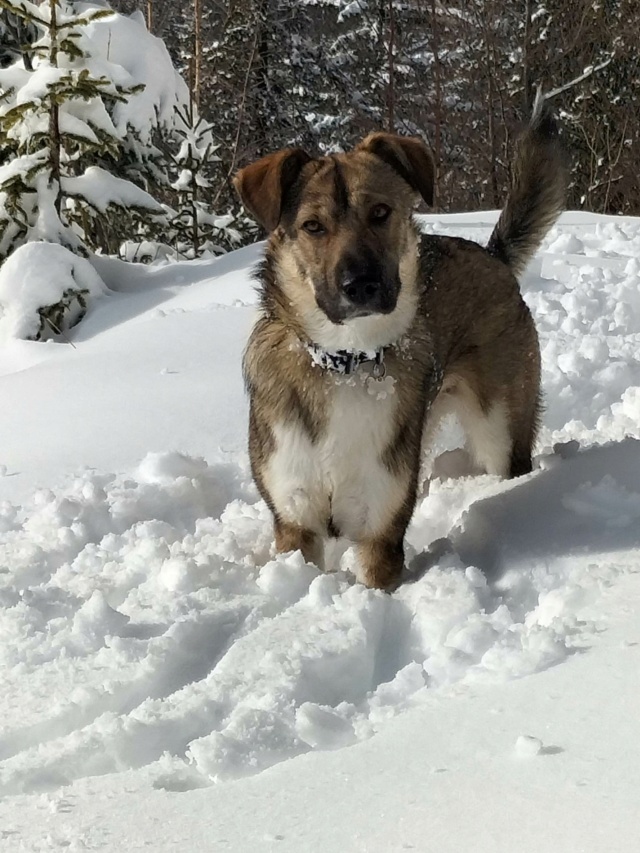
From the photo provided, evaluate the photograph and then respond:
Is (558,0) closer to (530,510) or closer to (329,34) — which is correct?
(329,34)

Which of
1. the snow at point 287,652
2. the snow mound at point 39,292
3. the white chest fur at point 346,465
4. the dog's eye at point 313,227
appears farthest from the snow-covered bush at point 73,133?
the white chest fur at point 346,465

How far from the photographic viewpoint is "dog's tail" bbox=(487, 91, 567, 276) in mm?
4820

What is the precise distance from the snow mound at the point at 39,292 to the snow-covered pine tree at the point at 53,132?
661 mm

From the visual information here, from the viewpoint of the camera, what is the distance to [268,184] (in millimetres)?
3646

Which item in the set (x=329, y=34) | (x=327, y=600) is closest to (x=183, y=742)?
(x=327, y=600)

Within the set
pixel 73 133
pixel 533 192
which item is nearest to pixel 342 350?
pixel 533 192

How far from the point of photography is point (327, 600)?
3.30m

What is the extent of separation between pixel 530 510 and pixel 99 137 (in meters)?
6.21

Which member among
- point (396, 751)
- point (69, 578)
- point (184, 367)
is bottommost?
point (184, 367)

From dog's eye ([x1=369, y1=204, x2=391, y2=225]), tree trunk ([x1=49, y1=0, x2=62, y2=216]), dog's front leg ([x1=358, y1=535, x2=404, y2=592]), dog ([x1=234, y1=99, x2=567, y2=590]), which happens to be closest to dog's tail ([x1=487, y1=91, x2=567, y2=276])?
dog ([x1=234, y1=99, x2=567, y2=590])

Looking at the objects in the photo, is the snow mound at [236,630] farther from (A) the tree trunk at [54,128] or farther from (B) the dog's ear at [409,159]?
(A) the tree trunk at [54,128]

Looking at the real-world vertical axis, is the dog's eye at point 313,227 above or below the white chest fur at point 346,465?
above

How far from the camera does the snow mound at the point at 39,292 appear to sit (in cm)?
749

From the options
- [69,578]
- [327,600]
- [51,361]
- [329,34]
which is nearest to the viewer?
[327,600]
